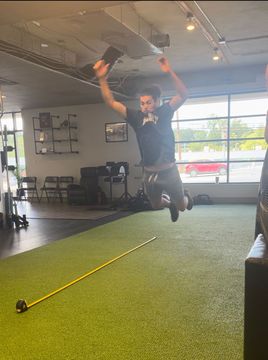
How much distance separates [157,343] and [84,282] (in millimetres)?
1502

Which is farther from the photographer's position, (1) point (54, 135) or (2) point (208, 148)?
(1) point (54, 135)

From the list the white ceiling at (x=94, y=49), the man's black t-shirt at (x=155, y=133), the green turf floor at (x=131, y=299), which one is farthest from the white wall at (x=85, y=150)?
the man's black t-shirt at (x=155, y=133)

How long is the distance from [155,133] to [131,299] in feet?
7.27

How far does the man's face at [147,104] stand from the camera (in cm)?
161

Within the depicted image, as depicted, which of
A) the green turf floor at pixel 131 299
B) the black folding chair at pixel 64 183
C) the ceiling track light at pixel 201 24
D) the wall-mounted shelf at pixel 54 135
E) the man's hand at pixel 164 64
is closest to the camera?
the ceiling track light at pixel 201 24

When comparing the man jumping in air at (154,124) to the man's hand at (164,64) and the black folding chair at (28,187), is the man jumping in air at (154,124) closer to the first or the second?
the man's hand at (164,64)

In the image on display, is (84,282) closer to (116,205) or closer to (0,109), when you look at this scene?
(0,109)

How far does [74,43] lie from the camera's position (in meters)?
5.40

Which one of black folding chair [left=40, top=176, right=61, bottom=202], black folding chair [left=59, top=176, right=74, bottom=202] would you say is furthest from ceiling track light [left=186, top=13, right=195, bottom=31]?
black folding chair [left=40, top=176, right=61, bottom=202]

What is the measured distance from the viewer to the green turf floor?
8.32 ft

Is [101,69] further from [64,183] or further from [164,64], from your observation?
[64,183]

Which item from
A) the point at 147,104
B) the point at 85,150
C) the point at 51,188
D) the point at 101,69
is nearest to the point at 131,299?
the point at 147,104

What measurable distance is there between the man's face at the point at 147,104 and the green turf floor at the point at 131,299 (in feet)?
5.98

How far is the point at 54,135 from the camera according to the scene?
35.9 feet
